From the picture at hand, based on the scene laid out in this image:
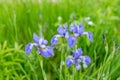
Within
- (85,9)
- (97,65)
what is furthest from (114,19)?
(97,65)

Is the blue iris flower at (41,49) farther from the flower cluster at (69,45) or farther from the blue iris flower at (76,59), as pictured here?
the blue iris flower at (76,59)

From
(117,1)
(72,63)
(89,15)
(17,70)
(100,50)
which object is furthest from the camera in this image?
(117,1)

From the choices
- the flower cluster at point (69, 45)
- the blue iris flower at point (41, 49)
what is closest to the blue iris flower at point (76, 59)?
the flower cluster at point (69, 45)

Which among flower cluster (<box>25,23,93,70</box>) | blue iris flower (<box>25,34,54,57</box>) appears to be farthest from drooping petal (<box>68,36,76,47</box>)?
blue iris flower (<box>25,34,54,57</box>)

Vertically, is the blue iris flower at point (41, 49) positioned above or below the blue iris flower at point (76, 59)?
above

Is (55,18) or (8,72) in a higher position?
(55,18)

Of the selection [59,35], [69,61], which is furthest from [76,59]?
[59,35]

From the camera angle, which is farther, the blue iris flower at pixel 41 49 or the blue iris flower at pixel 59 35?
the blue iris flower at pixel 59 35

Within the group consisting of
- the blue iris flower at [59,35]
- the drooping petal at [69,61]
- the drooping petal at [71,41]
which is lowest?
the drooping petal at [69,61]

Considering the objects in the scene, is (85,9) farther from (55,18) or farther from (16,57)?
(16,57)
